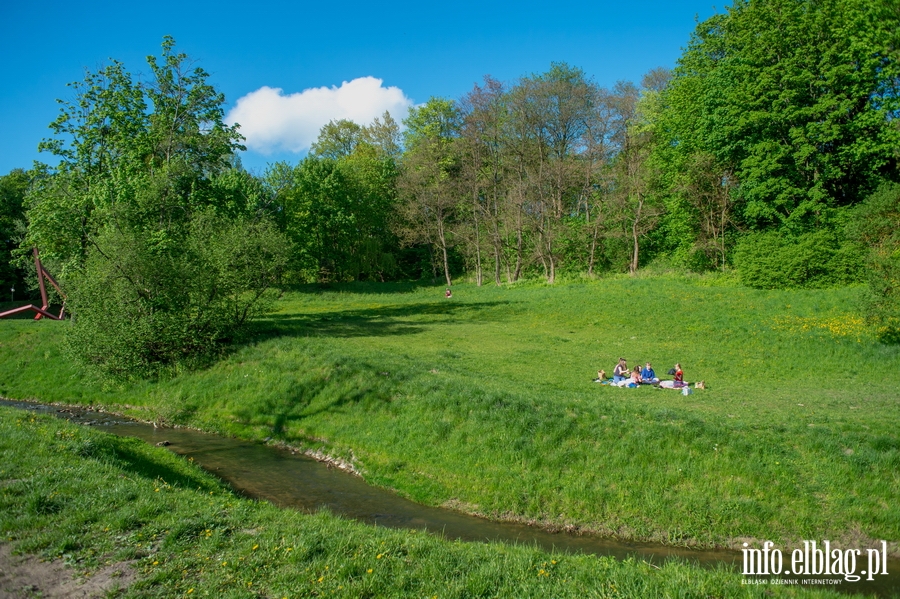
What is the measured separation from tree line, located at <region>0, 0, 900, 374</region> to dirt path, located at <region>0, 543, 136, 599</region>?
1336cm

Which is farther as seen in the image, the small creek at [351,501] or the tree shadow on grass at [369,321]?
the tree shadow on grass at [369,321]

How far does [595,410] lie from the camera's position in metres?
17.3

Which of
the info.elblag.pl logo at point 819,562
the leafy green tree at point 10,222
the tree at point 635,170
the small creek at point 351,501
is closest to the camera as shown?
the info.elblag.pl logo at point 819,562

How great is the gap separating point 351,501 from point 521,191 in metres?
51.3

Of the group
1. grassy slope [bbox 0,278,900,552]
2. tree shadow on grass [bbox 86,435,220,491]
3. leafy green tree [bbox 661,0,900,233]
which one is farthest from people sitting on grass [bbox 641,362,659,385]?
leafy green tree [bbox 661,0,900,233]

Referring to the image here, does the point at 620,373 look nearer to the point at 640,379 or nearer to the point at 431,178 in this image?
the point at 640,379

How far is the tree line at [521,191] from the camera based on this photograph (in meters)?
27.5

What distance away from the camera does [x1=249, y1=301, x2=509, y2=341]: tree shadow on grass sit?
31875 millimetres

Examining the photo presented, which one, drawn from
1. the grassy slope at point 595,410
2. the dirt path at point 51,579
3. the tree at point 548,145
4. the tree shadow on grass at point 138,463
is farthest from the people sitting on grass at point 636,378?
the tree at point 548,145

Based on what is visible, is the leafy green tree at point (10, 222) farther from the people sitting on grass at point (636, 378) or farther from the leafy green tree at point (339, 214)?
the people sitting on grass at point (636, 378)

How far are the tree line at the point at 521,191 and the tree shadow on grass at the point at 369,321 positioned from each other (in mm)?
3006

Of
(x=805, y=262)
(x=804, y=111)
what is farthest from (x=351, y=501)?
(x=804, y=111)

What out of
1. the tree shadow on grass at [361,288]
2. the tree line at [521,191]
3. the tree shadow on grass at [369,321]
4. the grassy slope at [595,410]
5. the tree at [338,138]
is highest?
the tree at [338,138]

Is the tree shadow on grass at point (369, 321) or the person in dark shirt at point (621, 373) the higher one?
the tree shadow on grass at point (369, 321)
